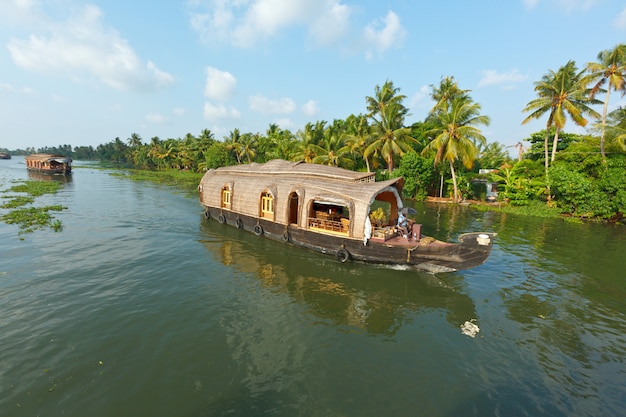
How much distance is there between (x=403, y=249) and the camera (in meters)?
10.9

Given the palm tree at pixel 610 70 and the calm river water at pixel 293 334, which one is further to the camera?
the palm tree at pixel 610 70

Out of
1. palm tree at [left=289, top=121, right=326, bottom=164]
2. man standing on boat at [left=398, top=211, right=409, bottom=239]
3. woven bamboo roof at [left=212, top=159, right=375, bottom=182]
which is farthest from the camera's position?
palm tree at [left=289, top=121, right=326, bottom=164]

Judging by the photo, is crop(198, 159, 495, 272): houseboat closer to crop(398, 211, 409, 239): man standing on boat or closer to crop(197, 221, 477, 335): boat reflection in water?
crop(398, 211, 409, 239): man standing on boat

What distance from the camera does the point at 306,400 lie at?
5.42m

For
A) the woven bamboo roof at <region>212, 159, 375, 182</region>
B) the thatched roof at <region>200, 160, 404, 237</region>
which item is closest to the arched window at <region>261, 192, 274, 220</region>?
the thatched roof at <region>200, 160, 404, 237</region>

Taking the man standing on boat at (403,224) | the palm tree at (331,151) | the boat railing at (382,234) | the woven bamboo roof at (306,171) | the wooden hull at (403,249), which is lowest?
the wooden hull at (403,249)

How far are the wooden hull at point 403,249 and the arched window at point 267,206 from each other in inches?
40.2

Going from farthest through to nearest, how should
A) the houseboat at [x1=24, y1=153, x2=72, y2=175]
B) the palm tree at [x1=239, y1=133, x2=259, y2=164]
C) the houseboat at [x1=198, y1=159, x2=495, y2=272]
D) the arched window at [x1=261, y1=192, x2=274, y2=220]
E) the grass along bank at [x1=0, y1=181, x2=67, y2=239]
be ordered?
the palm tree at [x1=239, y1=133, x2=259, y2=164] → the houseboat at [x1=24, y1=153, x2=72, y2=175] → the grass along bank at [x1=0, y1=181, x2=67, y2=239] → the arched window at [x1=261, y1=192, x2=274, y2=220] → the houseboat at [x1=198, y1=159, x2=495, y2=272]

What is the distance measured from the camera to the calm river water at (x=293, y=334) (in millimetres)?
5445

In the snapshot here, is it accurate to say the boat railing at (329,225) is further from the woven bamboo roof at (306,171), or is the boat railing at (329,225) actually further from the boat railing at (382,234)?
the woven bamboo roof at (306,171)

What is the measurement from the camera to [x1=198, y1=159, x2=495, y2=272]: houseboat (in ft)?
35.0

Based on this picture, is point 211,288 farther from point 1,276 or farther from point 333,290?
point 1,276

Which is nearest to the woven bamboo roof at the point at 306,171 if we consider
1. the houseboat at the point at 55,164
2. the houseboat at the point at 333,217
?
the houseboat at the point at 333,217

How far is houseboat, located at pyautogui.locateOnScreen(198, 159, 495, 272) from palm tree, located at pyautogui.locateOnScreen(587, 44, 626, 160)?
2062 centimetres
